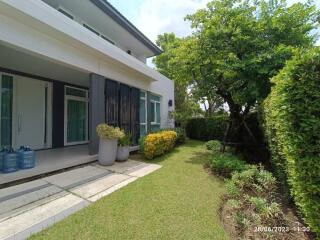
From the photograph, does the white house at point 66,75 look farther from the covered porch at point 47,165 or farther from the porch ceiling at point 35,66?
the covered porch at point 47,165

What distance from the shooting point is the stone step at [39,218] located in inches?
125

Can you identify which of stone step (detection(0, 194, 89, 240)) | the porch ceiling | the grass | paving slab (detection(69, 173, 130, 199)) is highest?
the porch ceiling

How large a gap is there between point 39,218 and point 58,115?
688cm

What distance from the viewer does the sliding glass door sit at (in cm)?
1017

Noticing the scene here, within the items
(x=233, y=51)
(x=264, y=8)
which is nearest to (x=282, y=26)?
(x=264, y=8)

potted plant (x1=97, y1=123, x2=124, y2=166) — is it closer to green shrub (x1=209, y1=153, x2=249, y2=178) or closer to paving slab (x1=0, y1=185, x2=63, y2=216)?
paving slab (x1=0, y1=185, x2=63, y2=216)

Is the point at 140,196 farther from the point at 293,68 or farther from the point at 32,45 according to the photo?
the point at 32,45

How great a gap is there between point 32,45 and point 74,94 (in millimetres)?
5498

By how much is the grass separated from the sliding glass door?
6111 millimetres

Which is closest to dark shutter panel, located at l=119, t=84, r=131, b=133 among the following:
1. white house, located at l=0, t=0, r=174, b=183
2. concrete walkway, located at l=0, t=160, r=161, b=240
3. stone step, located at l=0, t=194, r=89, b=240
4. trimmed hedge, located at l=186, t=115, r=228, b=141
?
white house, located at l=0, t=0, r=174, b=183

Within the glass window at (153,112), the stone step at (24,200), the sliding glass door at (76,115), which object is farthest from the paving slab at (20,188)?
the glass window at (153,112)

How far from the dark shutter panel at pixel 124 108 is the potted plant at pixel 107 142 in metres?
2.11

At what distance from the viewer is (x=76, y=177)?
19.1ft

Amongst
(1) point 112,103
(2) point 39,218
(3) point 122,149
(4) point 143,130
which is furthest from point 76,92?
(2) point 39,218
